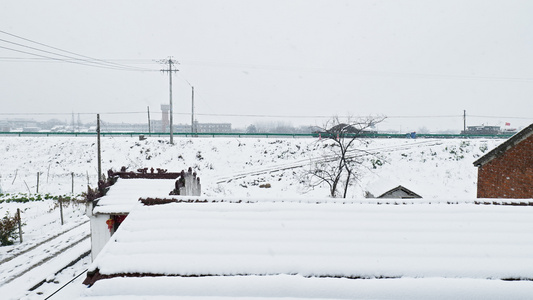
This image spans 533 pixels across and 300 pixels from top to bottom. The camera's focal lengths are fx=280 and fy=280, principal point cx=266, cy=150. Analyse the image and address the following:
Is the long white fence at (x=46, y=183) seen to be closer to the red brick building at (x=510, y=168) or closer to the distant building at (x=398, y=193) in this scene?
the distant building at (x=398, y=193)

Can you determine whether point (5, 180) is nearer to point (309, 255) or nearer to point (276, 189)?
point (276, 189)

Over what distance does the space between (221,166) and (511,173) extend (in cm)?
2474

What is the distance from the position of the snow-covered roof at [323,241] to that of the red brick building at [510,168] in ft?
16.6

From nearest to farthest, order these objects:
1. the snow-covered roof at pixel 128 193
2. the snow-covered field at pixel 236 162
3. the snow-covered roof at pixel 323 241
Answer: the snow-covered roof at pixel 323 241
the snow-covered roof at pixel 128 193
the snow-covered field at pixel 236 162

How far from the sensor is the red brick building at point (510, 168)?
30.4 feet

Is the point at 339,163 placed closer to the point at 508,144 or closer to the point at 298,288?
the point at 508,144

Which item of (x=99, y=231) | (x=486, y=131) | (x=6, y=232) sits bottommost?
(x=6, y=232)

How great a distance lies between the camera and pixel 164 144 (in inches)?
1334

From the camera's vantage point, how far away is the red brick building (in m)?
9.27

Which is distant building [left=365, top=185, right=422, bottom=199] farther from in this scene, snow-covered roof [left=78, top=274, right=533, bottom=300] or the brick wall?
Answer: snow-covered roof [left=78, top=274, right=533, bottom=300]

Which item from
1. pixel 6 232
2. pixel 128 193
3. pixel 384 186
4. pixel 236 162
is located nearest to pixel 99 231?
pixel 128 193

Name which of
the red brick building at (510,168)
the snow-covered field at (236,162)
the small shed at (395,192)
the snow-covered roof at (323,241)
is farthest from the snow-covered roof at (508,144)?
the snow-covered field at (236,162)

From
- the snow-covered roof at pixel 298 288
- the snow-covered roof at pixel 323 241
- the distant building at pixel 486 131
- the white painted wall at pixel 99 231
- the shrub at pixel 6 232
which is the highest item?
the distant building at pixel 486 131

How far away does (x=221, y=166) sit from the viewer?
30500 millimetres
